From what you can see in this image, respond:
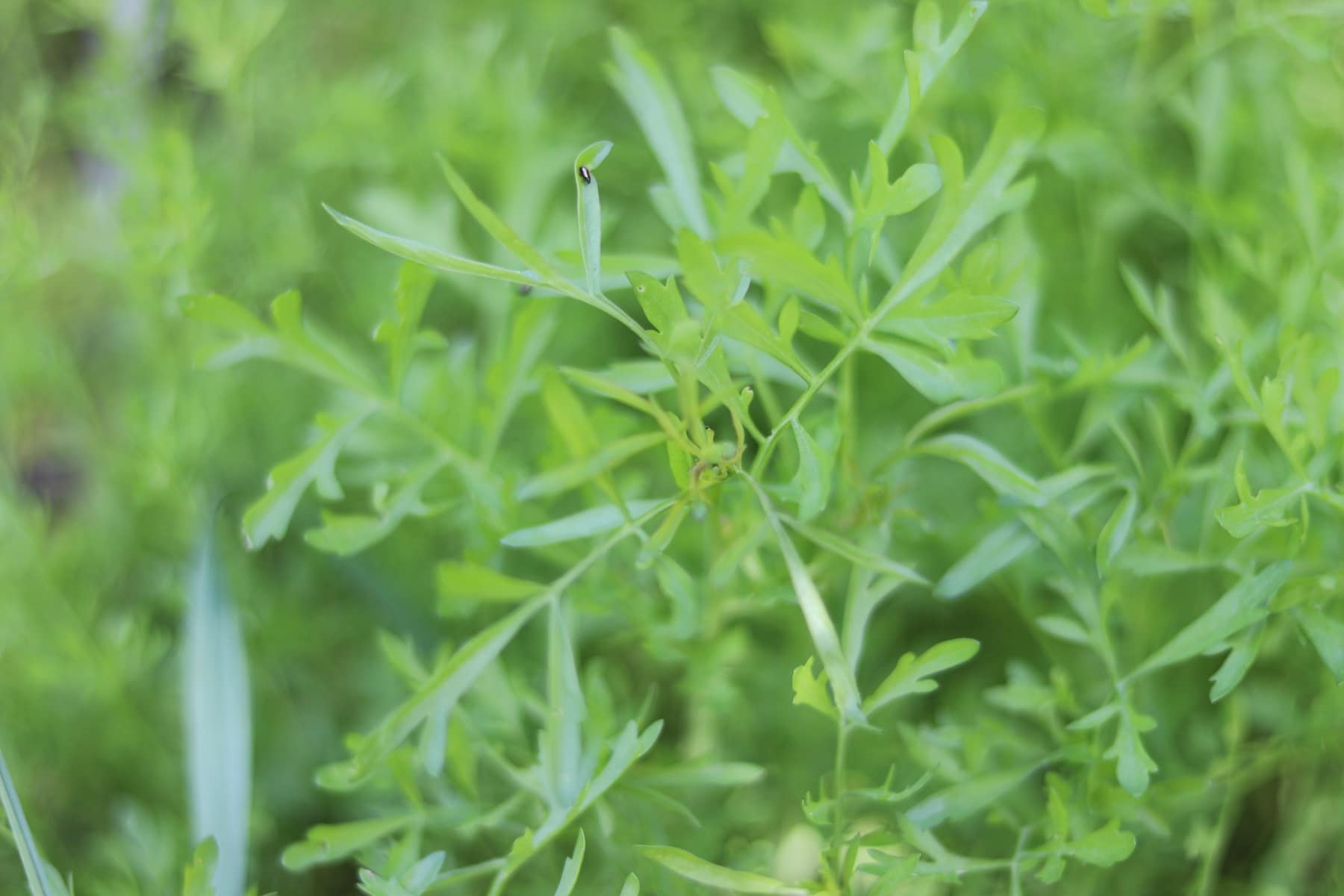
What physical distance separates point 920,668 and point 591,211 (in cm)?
21

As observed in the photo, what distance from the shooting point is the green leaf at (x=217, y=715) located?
1.82ft

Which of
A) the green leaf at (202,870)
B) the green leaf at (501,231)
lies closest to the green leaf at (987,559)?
the green leaf at (501,231)

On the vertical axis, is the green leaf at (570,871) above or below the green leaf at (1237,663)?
below

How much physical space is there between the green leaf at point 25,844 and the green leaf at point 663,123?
38 centimetres

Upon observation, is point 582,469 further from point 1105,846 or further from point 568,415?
point 1105,846

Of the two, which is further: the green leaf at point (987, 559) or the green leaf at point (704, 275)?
the green leaf at point (987, 559)

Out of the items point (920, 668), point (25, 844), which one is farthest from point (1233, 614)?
point (25, 844)

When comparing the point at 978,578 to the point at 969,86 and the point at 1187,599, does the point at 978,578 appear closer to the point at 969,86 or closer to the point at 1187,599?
the point at 1187,599

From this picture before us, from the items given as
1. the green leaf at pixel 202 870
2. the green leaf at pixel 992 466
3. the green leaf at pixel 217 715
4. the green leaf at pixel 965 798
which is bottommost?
the green leaf at pixel 217 715

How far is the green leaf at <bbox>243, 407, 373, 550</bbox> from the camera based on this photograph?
459mm

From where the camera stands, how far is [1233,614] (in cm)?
43

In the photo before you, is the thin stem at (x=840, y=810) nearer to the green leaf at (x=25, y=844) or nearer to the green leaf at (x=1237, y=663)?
the green leaf at (x=1237, y=663)

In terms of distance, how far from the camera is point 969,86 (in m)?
0.66

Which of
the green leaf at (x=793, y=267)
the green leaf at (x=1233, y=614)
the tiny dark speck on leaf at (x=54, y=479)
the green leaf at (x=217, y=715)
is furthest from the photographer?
the tiny dark speck on leaf at (x=54, y=479)
